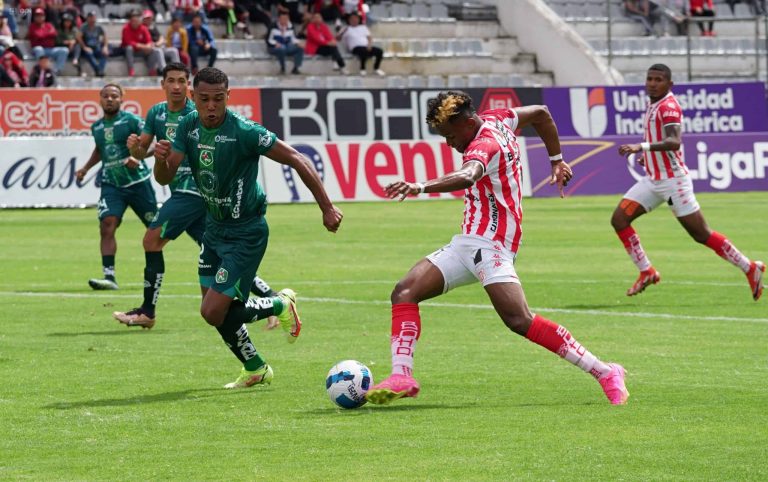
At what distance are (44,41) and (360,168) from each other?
882cm

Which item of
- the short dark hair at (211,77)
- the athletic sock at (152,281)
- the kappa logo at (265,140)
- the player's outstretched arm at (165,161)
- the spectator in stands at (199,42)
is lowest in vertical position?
the spectator in stands at (199,42)

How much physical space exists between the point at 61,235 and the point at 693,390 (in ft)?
53.3

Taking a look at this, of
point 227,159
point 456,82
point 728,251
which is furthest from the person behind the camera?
point 456,82

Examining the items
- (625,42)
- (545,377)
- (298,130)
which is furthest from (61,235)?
(625,42)

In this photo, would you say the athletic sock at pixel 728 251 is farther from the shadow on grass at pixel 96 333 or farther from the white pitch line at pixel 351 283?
the shadow on grass at pixel 96 333

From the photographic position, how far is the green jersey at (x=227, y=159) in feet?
32.0

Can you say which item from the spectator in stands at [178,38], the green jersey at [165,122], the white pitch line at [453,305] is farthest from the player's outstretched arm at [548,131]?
the spectator in stands at [178,38]

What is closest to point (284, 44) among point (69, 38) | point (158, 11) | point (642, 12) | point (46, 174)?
point (158, 11)

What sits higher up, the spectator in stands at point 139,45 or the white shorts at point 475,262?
the white shorts at point 475,262

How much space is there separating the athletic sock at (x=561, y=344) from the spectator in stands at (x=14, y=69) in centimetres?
2539

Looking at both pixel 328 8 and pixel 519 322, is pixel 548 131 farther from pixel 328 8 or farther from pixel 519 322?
pixel 328 8

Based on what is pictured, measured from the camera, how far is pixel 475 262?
30.5 feet

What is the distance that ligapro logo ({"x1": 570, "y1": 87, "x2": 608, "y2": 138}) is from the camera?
123 ft

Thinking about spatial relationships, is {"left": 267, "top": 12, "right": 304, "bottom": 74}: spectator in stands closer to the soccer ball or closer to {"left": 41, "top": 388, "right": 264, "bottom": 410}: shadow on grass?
{"left": 41, "top": 388, "right": 264, "bottom": 410}: shadow on grass
